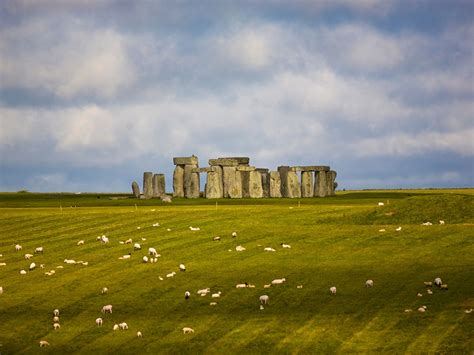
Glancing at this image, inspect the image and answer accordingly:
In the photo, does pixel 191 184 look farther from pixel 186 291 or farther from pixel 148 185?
pixel 186 291

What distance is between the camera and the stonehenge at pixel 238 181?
93.2 m

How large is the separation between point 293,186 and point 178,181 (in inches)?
517

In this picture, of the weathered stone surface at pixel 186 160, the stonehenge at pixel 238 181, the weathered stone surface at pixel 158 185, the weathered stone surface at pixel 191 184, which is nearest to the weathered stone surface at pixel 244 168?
the stonehenge at pixel 238 181

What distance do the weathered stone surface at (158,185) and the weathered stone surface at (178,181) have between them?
59.0 inches

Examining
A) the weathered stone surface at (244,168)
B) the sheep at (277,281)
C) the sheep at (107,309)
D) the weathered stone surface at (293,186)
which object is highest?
the weathered stone surface at (244,168)

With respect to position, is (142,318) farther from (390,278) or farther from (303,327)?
(390,278)

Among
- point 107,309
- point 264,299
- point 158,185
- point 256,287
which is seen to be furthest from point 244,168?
point 264,299

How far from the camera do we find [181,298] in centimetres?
3061

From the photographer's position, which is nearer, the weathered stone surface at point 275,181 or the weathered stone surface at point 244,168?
the weathered stone surface at point 244,168

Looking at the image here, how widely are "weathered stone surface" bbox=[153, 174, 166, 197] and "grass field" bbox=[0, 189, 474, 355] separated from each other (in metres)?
46.8

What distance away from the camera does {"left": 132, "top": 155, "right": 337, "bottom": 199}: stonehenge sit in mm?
93188

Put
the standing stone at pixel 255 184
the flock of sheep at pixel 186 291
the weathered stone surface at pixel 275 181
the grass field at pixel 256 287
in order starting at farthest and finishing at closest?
1. the weathered stone surface at pixel 275 181
2. the standing stone at pixel 255 184
3. the flock of sheep at pixel 186 291
4. the grass field at pixel 256 287

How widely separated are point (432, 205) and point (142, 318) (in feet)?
87.5

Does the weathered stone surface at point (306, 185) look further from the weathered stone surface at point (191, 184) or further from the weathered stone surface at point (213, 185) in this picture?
the weathered stone surface at point (191, 184)
